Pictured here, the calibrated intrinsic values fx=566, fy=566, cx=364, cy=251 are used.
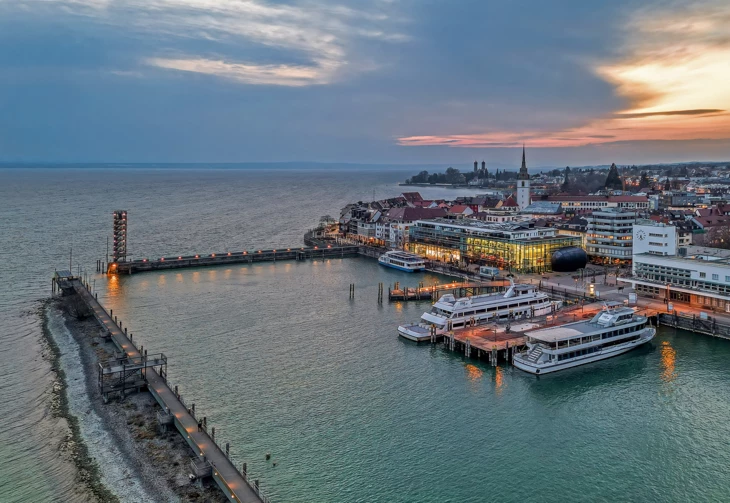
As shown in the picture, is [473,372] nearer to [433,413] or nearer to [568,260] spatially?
[433,413]

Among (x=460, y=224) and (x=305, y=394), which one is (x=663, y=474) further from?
(x=460, y=224)

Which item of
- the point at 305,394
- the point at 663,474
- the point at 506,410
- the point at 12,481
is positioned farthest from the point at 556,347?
the point at 12,481

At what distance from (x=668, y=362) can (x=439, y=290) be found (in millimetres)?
21802

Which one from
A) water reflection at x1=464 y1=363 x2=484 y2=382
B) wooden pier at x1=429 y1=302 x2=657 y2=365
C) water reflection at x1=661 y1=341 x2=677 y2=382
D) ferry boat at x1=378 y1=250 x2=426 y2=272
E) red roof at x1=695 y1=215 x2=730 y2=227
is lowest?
water reflection at x1=464 y1=363 x2=484 y2=382

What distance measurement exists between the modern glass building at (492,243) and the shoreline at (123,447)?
42.8 m

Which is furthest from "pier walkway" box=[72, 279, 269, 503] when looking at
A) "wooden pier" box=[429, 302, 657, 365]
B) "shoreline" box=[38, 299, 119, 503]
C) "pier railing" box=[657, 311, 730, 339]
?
"pier railing" box=[657, 311, 730, 339]

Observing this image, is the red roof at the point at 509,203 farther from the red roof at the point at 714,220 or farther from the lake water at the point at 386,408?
the lake water at the point at 386,408

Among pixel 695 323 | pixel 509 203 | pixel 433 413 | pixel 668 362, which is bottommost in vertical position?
pixel 433 413

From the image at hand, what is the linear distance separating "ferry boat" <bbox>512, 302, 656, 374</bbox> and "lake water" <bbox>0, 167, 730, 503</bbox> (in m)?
0.84

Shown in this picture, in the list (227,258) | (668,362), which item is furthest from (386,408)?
(227,258)

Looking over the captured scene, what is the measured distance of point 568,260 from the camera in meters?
60.3

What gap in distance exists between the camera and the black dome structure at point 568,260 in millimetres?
60312

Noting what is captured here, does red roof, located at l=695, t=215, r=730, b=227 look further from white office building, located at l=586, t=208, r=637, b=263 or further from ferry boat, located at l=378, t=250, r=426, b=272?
ferry boat, located at l=378, t=250, r=426, b=272

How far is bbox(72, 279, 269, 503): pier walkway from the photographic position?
2034 centimetres
